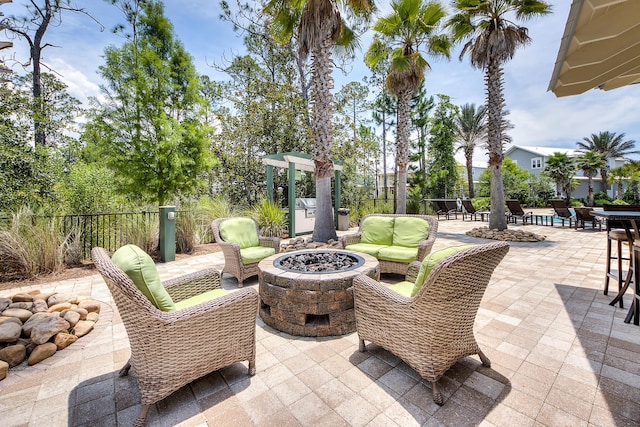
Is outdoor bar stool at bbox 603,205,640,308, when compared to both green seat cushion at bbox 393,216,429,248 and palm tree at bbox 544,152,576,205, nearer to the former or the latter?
green seat cushion at bbox 393,216,429,248

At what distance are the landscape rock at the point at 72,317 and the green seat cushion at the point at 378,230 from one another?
3782mm

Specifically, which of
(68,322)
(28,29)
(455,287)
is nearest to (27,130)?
(68,322)

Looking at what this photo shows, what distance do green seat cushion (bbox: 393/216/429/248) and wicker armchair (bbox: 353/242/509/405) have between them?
231 centimetres

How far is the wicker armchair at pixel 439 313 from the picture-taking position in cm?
159

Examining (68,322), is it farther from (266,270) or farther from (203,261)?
(203,261)

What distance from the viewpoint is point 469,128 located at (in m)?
19.3

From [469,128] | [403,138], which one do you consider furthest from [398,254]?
[469,128]

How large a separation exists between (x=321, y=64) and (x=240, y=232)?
14.5 ft

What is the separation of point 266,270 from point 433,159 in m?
18.2

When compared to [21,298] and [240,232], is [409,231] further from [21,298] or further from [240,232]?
[21,298]

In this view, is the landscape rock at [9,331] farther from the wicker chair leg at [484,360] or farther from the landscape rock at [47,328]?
the wicker chair leg at [484,360]

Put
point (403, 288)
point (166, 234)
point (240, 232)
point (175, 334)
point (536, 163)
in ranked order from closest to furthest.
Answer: point (175, 334) → point (403, 288) → point (240, 232) → point (166, 234) → point (536, 163)

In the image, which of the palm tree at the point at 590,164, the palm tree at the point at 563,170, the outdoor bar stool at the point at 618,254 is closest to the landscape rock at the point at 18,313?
the outdoor bar stool at the point at 618,254

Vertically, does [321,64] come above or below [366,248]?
above
